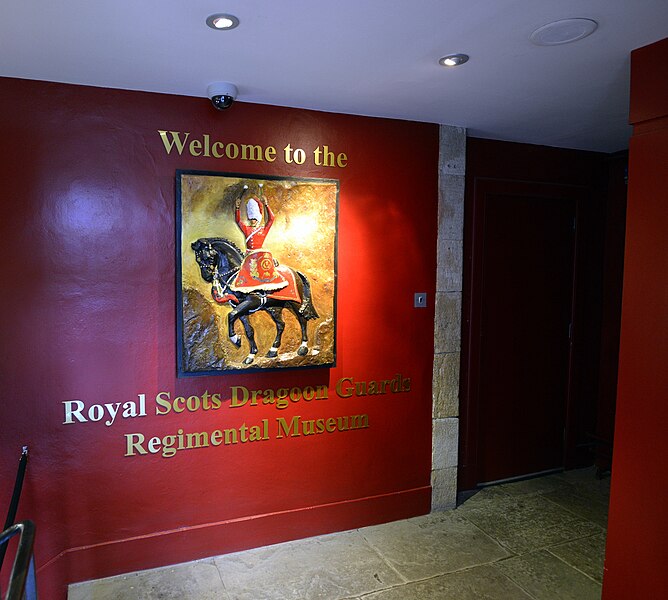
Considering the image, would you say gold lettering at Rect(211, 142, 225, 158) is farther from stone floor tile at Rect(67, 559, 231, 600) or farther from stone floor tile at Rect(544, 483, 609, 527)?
stone floor tile at Rect(544, 483, 609, 527)

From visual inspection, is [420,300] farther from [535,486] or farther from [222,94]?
[535,486]

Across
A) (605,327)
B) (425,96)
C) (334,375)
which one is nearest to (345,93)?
(425,96)

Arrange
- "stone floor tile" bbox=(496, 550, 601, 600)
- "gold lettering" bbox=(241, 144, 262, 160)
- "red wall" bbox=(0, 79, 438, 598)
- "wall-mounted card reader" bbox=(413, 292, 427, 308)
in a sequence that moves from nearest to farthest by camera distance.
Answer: "red wall" bbox=(0, 79, 438, 598), "stone floor tile" bbox=(496, 550, 601, 600), "gold lettering" bbox=(241, 144, 262, 160), "wall-mounted card reader" bbox=(413, 292, 427, 308)

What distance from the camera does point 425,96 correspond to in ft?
9.06

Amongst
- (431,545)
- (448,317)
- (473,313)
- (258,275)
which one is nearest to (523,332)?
(473,313)

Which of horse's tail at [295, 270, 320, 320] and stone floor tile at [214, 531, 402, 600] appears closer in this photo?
stone floor tile at [214, 531, 402, 600]

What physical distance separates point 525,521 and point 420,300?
1.62 m

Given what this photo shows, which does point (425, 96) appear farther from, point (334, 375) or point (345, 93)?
point (334, 375)

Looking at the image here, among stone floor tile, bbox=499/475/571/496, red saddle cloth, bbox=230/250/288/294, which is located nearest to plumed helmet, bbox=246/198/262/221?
red saddle cloth, bbox=230/250/288/294

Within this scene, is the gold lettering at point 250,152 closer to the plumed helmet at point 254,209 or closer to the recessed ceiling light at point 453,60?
the plumed helmet at point 254,209

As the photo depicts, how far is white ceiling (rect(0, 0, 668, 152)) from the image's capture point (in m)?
1.79

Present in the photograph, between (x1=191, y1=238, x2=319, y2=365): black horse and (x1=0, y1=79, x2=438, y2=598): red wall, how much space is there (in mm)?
173

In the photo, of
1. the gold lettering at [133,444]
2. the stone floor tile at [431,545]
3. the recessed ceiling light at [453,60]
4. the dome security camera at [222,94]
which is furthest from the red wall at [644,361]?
the gold lettering at [133,444]

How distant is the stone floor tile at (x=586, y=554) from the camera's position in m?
2.86
